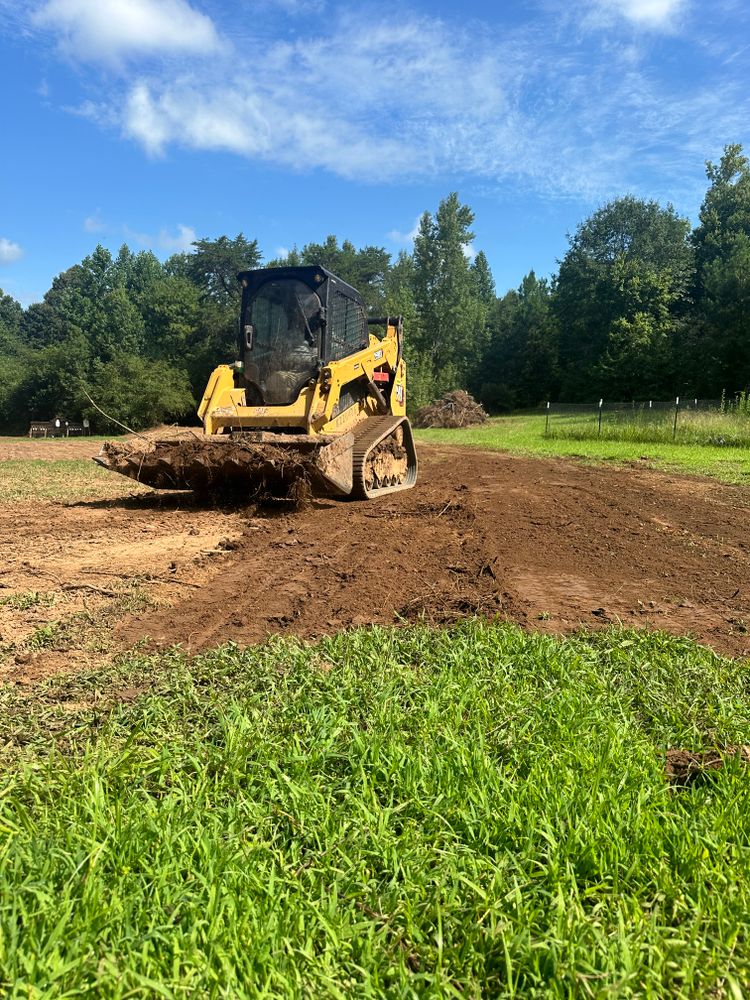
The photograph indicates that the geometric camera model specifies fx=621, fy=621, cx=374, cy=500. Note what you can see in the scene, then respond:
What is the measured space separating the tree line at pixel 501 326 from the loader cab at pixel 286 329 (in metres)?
31.0

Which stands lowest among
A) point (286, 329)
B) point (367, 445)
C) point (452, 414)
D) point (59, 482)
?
point (59, 482)

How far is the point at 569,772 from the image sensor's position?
87.7 inches

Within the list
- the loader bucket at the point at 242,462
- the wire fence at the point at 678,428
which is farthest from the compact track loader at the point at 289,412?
the wire fence at the point at 678,428

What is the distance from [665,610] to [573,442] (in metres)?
17.3

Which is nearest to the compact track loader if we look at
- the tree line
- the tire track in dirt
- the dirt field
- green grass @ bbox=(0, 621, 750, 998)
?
the dirt field

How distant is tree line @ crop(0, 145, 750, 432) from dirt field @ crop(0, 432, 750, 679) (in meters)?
33.2

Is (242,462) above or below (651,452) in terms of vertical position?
above

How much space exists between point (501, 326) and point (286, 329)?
186ft

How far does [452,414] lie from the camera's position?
34156 mm

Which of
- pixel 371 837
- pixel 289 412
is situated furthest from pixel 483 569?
pixel 289 412

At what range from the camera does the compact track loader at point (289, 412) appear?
7.51 metres

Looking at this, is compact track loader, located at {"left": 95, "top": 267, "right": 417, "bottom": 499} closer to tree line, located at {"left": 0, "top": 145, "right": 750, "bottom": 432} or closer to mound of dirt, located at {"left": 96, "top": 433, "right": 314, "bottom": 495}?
mound of dirt, located at {"left": 96, "top": 433, "right": 314, "bottom": 495}

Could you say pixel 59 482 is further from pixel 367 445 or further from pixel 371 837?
pixel 371 837

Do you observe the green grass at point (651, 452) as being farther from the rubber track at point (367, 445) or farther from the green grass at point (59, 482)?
the green grass at point (59, 482)
